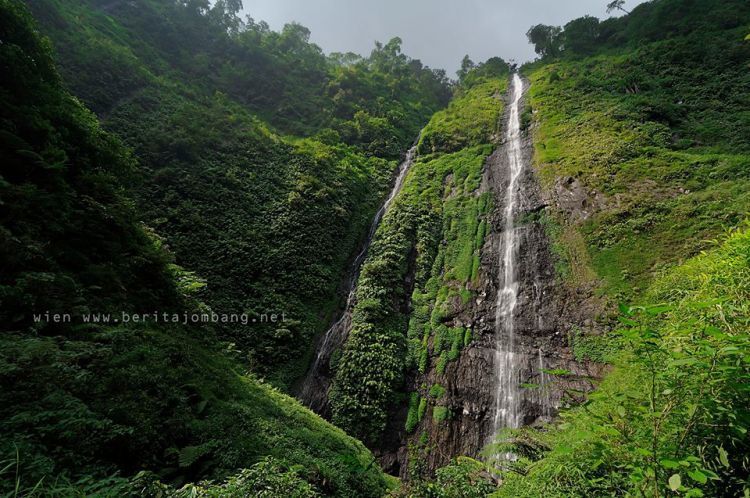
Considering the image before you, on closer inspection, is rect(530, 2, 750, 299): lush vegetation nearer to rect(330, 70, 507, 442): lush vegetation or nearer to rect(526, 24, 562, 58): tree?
rect(330, 70, 507, 442): lush vegetation

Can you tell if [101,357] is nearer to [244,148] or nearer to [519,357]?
[519,357]

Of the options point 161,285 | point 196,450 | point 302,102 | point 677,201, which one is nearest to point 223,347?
point 161,285

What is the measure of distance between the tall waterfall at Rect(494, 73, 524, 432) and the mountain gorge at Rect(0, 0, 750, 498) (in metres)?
0.12

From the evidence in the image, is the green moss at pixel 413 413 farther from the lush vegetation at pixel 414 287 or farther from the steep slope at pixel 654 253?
the steep slope at pixel 654 253

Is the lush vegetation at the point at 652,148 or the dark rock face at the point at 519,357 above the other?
the lush vegetation at the point at 652,148

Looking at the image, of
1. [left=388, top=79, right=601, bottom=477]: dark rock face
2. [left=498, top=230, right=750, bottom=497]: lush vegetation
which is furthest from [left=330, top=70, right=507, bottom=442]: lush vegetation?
[left=498, top=230, right=750, bottom=497]: lush vegetation

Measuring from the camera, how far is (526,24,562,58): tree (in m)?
55.8

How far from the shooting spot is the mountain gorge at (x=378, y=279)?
370 cm

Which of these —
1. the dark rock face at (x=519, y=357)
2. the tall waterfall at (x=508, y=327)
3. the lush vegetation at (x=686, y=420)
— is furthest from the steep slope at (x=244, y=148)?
the lush vegetation at (x=686, y=420)

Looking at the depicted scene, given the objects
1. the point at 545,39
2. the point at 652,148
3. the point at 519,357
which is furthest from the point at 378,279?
the point at 545,39

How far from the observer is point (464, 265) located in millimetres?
22031

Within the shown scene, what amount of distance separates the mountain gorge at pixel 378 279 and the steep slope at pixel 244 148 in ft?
0.81

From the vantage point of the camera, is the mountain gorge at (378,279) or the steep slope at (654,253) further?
the mountain gorge at (378,279)

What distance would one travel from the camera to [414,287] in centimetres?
2202
